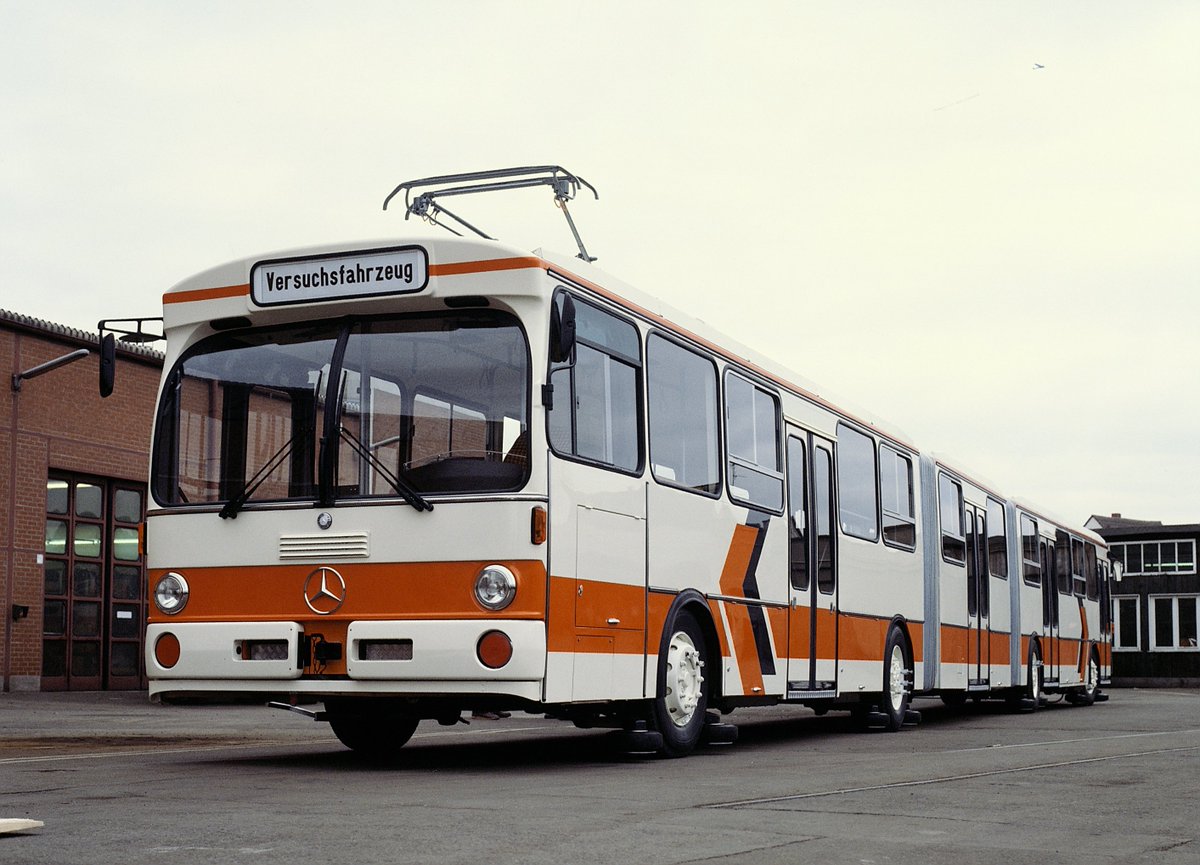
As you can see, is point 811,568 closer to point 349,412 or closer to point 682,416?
point 682,416

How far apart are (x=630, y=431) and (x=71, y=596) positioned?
746 inches

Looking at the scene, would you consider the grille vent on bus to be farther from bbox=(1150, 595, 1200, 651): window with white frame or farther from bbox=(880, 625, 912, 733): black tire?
bbox=(1150, 595, 1200, 651): window with white frame

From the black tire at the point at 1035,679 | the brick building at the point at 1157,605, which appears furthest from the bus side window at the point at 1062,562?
the brick building at the point at 1157,605

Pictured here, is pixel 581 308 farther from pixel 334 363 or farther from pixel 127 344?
pixel 127 344

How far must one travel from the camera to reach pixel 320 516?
9.84 metres

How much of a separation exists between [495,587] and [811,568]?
223 inches

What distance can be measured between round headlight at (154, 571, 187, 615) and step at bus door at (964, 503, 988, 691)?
41.3ft

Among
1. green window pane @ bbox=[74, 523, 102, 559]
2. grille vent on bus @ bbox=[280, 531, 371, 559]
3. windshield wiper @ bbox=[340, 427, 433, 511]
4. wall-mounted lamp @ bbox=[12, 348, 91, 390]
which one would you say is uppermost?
wall-mounted lamp @ bbox=[12, 348, 91, 390]

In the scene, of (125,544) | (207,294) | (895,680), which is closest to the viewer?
(207,294)

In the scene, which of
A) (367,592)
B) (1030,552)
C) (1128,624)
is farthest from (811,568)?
(1128,624)

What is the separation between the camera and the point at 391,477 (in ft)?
31.9

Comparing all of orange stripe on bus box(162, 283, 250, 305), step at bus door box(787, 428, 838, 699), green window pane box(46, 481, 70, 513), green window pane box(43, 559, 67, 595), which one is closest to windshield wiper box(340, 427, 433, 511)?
orange stripe on bus box(162, 283, 250, 305)

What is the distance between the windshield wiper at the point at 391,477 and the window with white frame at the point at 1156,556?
6276 cm

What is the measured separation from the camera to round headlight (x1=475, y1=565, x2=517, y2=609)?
30.6ft
